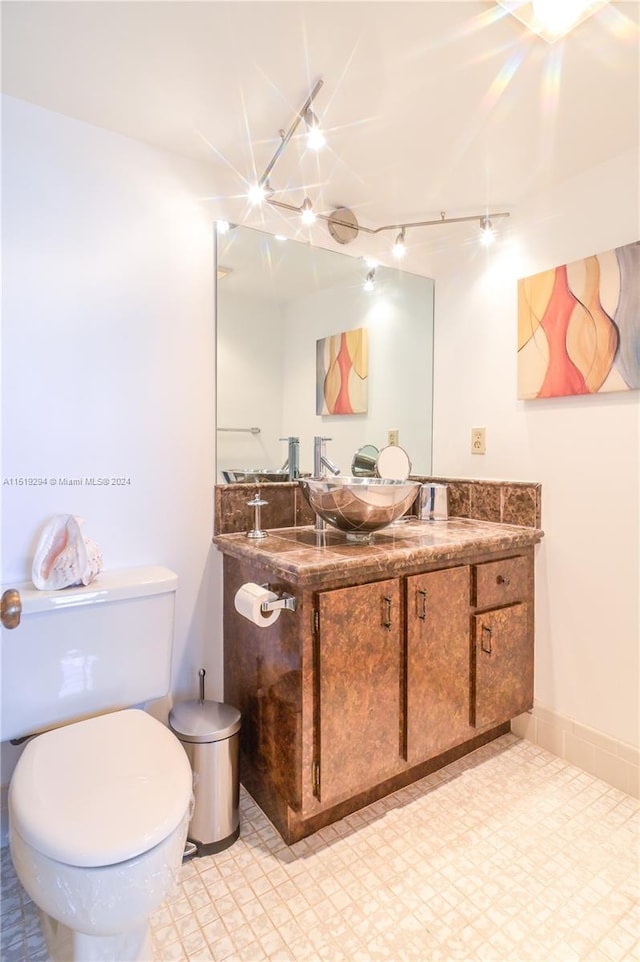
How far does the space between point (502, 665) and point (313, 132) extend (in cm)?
190

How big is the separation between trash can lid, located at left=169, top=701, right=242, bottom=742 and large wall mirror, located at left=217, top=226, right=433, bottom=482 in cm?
76

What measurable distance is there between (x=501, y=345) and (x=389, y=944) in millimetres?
1982

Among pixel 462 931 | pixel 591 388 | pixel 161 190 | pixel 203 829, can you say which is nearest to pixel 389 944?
pixel 462 931

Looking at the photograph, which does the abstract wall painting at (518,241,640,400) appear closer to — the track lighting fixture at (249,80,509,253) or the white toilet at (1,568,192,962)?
the track lighting fixture at (249,80,509,253)

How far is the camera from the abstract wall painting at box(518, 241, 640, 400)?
5.29 ft

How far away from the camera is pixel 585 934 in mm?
1167

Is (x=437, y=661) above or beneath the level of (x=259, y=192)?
beneath

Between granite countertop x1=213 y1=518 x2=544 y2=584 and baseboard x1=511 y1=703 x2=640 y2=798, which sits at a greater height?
granite countertop x1=213 y1=518 x2=544 y2=584

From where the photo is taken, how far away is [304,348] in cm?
200

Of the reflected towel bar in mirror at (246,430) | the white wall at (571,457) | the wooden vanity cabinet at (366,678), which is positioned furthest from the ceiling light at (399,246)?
the wooden vanity cabinet at (366,678)

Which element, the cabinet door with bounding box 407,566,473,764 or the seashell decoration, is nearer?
the seashell decoration

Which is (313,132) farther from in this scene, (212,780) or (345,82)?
(212,780)

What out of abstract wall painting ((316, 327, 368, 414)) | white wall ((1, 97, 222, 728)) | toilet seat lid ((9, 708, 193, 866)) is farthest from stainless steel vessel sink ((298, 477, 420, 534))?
toilet seat lid ((9, 708, 193, 866))

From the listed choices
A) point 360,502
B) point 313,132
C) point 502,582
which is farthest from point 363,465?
point 313,132
